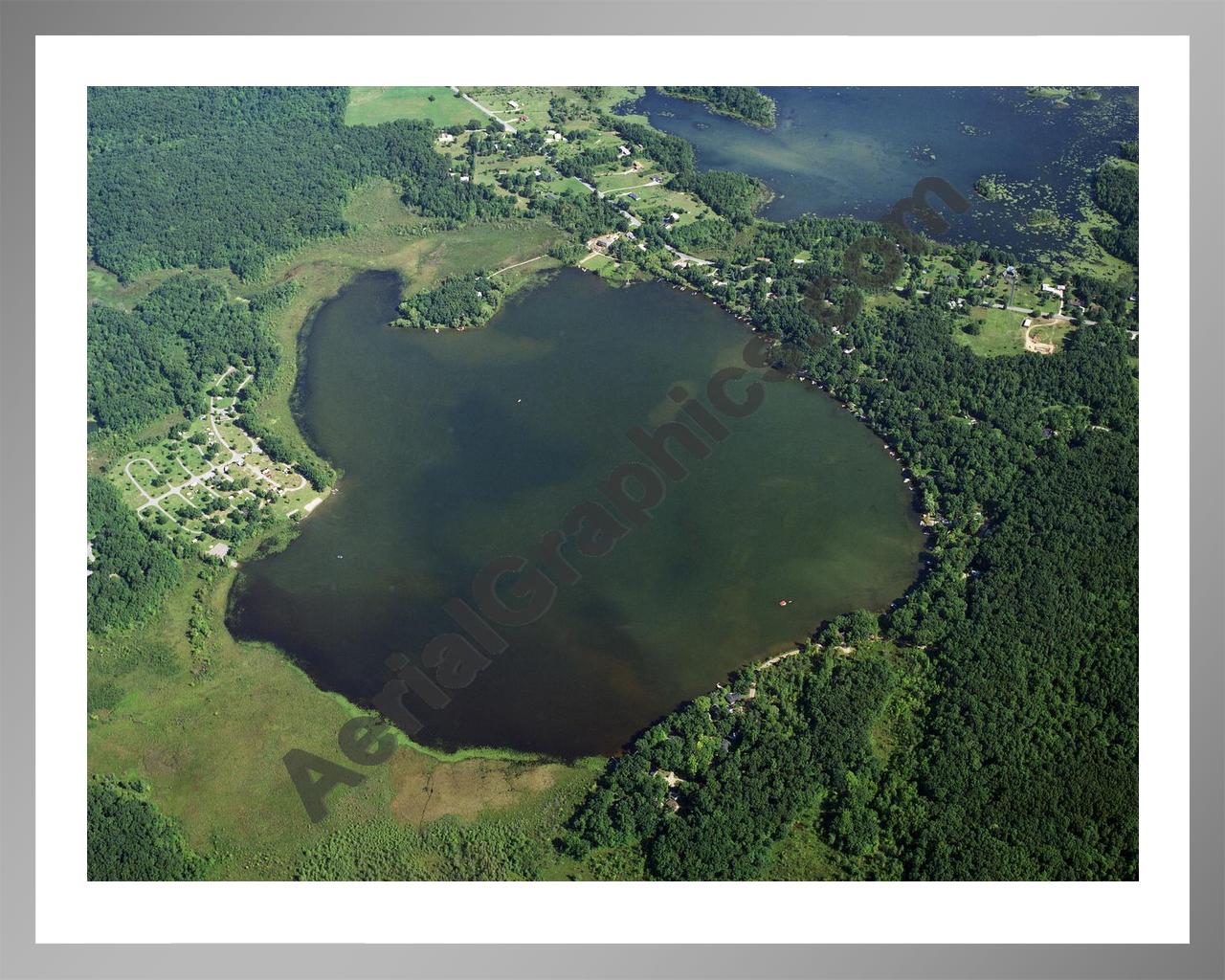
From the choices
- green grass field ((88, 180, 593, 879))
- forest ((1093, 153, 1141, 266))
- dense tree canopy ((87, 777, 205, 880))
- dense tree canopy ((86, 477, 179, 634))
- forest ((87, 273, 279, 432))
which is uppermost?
forest ((1093, 153, 1141, 266))

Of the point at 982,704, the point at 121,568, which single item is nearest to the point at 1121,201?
the point at 982,704

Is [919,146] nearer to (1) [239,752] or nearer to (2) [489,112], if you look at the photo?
(2) [489,112]

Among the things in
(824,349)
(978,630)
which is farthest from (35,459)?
(824,349)

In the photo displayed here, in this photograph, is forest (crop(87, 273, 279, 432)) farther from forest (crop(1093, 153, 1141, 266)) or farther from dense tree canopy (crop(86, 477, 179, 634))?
forest (crop(1093, 153, 1141, 266))

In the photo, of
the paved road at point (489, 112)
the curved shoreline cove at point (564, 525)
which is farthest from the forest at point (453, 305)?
the paved road at point (489, 112)

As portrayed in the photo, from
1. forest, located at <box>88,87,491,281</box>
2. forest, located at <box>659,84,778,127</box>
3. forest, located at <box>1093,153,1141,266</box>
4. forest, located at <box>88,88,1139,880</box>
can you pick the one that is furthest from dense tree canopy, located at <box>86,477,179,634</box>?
forest, located at <box>1093,153,1141,266</box>

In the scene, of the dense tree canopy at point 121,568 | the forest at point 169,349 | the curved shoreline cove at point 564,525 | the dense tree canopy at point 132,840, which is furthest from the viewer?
the forest at point 169,349

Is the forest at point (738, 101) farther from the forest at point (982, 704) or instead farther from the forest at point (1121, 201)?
the forest at point (982, 704)

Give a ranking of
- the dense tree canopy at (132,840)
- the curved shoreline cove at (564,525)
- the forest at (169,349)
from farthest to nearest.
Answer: the forest at (169,349)
the curved shoreline cove at (564,525)
the dense tree canopy at (132,840)
